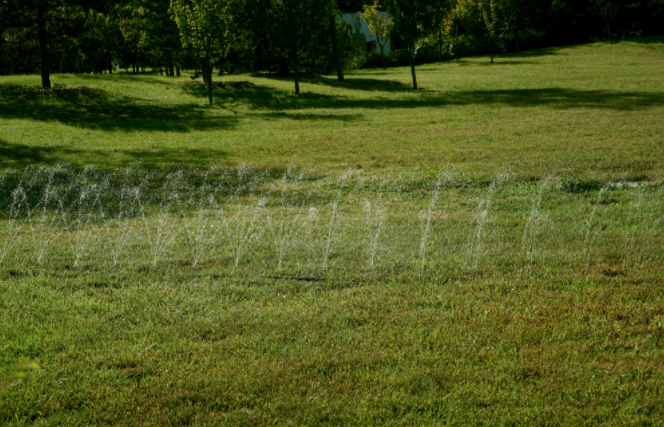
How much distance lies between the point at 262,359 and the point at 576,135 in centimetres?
1208

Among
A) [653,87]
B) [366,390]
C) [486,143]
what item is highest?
[653,87]

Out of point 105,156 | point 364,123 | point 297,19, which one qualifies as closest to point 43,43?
point 297,19

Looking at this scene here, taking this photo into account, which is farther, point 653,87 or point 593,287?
point 653,87

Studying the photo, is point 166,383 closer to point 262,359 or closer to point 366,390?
point 262,359

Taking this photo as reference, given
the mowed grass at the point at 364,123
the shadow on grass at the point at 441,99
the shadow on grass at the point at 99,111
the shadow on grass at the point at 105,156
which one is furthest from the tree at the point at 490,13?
the shadow on grass at the point at 105,156

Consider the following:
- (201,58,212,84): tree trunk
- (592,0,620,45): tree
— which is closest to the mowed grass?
(201,58,212,84): tree trunk

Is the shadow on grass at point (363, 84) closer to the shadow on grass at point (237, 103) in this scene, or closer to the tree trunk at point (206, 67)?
the shadow on grass at point (237, 103)

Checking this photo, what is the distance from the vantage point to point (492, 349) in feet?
12.7

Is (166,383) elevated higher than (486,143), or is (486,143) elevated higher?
(486,143)

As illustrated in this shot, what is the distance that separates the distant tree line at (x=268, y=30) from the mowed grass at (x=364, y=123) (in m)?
2.34

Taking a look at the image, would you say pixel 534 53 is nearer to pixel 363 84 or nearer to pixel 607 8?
pixel 607 8

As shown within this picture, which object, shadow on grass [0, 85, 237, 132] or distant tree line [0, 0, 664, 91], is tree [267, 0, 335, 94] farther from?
shadow on grass [0, 85, 237, 132]

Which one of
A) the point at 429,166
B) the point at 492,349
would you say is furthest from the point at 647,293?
the point at 429,166

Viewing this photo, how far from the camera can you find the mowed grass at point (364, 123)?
11836mm
